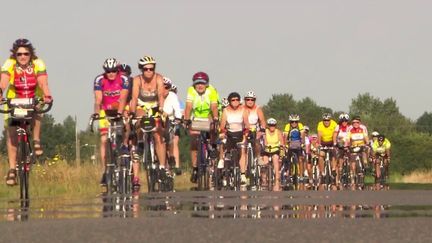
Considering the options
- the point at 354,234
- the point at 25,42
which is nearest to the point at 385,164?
the point at 25,42

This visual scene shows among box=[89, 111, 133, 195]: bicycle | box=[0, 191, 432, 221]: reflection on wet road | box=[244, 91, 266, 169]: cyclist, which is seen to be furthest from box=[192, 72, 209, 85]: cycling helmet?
box=[0, 191, 432, 221]: reflection on wet road

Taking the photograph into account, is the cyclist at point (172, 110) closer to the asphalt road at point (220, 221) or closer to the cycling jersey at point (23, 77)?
the cycling jersey at point (23, 77)

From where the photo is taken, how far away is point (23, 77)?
17.0 m

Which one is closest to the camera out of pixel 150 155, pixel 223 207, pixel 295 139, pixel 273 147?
pixel 223 207

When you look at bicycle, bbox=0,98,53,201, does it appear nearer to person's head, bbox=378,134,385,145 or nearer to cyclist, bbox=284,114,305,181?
cyclist, bbox=284,114,305,181

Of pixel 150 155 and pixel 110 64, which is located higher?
pixel 110 64

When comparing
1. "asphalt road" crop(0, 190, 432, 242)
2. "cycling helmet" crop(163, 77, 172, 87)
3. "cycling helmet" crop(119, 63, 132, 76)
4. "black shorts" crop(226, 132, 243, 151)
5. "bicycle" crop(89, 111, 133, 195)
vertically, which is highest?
"cycling helmet" crop(163, 77, 172, 87)

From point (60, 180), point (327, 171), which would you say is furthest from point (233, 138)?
point (327, 171)

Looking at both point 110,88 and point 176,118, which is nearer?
point 110,88

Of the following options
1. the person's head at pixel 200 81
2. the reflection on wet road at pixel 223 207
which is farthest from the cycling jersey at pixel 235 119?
the reflection on wet road at pixel 223 207

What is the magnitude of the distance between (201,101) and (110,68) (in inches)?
168

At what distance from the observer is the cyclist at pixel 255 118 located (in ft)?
84.0

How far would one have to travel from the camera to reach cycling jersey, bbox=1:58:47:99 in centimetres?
1700

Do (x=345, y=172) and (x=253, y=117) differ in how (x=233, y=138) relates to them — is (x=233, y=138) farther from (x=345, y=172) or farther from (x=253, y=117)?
(x=345, y=172)
